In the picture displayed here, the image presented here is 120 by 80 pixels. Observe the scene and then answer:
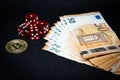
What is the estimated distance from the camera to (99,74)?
1.14 metres

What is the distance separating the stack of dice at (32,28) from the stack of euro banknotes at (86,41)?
0.04 metres

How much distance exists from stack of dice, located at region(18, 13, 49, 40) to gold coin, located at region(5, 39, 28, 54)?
2.1 inches

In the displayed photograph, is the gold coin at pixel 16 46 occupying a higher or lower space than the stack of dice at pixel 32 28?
lower

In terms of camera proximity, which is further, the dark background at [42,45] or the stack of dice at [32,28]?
the stack of dice at [32,28]

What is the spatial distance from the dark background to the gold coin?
2 centimetres

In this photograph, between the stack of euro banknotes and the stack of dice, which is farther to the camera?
the stack of dice

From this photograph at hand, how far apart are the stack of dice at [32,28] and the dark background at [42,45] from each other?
0.11 feet

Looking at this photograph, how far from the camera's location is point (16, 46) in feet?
4.08

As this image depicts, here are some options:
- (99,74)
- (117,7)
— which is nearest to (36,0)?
(117,7)

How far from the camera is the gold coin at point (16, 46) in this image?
4.00 feet

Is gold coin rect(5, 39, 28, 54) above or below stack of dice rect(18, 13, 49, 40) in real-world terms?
below

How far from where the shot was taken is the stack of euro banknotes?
120 centimetres

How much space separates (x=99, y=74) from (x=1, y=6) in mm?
820

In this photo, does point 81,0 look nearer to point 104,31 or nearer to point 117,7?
point 117,7
